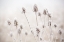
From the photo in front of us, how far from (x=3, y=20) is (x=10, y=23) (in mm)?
161

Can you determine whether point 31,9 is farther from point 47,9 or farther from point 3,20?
point 3,20

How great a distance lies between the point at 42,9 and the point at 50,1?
0.23 meters

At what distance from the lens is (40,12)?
85.4 inches

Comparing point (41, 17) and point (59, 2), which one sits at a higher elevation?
point (59, 2)

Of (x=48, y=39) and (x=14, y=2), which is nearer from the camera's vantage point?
(x=48, y=39)

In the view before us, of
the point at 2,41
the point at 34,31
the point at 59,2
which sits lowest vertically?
the point at 2,41

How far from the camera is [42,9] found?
2178mm

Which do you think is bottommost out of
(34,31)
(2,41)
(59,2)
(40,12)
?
(2,41)

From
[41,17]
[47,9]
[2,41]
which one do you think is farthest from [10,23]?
[47,9]

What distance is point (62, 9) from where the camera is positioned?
7.22ft

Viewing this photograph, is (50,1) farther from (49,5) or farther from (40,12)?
(40,12)

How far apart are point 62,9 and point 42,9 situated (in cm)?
38

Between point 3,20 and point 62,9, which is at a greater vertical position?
point 62,9

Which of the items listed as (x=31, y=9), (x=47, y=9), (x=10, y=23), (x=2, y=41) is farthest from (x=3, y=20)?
(x=47, y=9)
